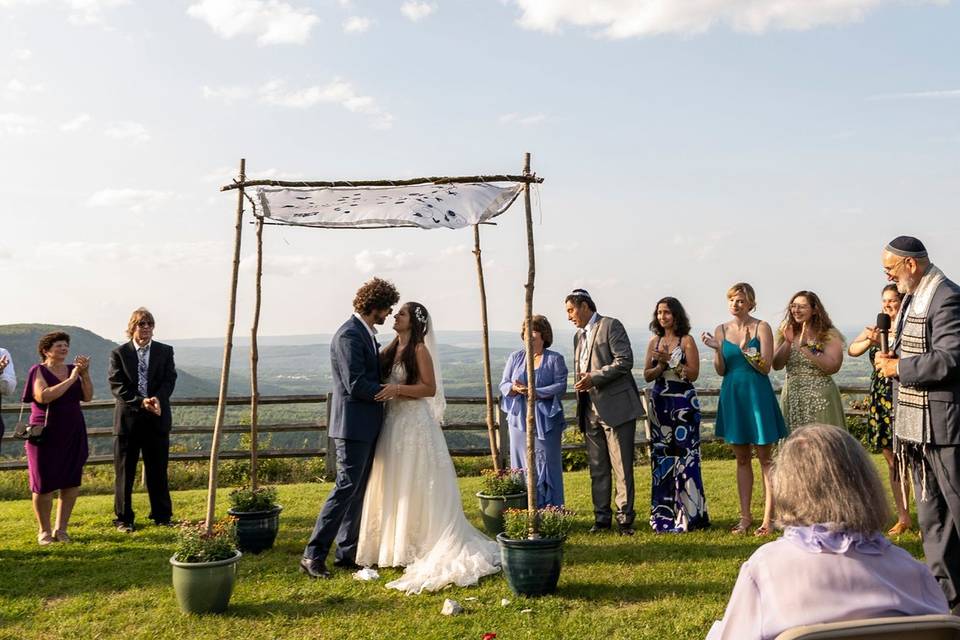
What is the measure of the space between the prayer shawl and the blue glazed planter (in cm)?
219

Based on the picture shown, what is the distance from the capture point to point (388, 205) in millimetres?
6484

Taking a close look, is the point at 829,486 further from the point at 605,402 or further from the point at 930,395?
the point at 605,402

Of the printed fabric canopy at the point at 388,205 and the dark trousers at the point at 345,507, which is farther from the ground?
the printed fabric canopy at the point at 388,205

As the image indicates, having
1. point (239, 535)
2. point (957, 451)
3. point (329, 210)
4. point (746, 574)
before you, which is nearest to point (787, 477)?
point (746, 574)

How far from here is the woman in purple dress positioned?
23.7 ft

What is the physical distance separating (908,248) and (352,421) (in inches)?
150

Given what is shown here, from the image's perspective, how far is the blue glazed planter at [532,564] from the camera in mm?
5172

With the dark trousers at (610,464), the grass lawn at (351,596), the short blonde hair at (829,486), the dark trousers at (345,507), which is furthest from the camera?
the dark trousers at (610,464)

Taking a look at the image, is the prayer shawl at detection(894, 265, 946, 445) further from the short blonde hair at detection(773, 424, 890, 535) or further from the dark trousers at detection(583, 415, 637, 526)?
the dark trousers at detection(583, 415, 637, 526)

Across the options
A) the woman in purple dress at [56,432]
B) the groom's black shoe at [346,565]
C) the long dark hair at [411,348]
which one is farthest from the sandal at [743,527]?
the woman in purple dress at [56,432]

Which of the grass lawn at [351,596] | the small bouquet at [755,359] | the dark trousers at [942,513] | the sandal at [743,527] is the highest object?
the small bouquet at [755,359]

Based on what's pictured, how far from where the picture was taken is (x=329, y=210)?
652 cm

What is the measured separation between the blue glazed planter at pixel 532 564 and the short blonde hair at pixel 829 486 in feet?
10.0

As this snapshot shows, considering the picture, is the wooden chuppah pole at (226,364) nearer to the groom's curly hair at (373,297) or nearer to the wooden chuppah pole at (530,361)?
the groom's curly hair at (373,297)
